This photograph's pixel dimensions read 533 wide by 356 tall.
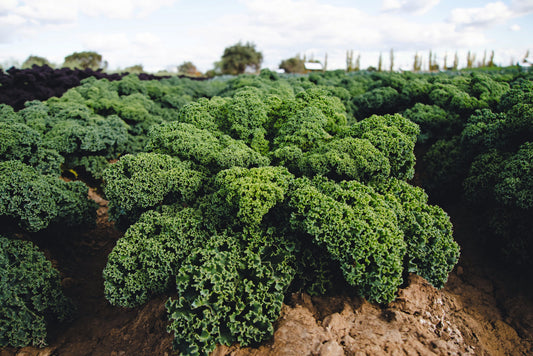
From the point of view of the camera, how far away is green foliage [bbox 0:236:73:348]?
417cm

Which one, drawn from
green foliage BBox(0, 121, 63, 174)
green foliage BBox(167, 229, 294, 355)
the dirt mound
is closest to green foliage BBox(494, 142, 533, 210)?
the dirt mound

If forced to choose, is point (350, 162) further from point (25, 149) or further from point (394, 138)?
point (25, 149)

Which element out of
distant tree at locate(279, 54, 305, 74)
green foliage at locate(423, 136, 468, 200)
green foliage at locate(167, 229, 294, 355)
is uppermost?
distant tree at locate(279, 54, 305, 74)

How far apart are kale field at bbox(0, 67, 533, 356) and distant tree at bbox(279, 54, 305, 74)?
49.6 m

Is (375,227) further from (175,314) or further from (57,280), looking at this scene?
(57,280)

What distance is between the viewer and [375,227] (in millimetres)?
4105

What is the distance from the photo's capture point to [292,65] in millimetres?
54781

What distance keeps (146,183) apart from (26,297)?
2096 millimetres

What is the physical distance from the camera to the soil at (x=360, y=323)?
12.1 feet

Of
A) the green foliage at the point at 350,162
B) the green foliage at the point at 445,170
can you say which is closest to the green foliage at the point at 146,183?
the green foliage at the point at 350,162

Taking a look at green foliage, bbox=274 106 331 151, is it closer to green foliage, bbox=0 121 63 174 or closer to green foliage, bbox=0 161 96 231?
green foliage, bbox=0 161 96 231

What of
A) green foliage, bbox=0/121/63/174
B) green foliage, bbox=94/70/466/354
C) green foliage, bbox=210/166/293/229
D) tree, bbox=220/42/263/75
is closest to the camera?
green foliage, bbox=94/70/466/354

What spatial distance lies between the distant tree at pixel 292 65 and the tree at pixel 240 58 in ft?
24.2

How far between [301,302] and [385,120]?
3.25 m
